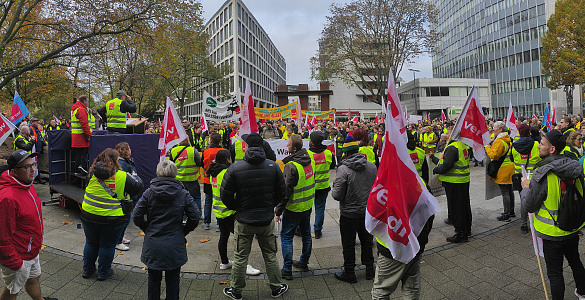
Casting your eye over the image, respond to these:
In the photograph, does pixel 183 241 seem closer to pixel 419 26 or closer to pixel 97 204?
pixel 97 204

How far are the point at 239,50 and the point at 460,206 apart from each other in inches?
2255

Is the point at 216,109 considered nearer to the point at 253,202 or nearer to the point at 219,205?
the point at 219,205

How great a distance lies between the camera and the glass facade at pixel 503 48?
54281mm

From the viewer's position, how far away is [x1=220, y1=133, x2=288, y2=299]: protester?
154 inches

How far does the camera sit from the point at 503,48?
61125 millimetres

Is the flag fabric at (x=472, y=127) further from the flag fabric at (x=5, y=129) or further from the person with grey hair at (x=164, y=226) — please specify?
the flag fabric at (x=5, y=129)

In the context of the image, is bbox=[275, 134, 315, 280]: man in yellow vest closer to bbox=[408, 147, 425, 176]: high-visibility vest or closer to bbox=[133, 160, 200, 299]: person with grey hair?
bbox=[133, 160, 200, 299]: person with grey hair

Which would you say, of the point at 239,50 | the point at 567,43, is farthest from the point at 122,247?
the point at 239,50

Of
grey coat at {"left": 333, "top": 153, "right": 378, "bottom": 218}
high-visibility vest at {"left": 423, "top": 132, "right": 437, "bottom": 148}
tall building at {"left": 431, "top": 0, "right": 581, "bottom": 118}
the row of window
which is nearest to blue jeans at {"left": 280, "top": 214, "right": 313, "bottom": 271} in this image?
grey coat at {"left": 333, "top": 153, "right": 378, "bottom": 218}

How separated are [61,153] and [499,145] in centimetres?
968

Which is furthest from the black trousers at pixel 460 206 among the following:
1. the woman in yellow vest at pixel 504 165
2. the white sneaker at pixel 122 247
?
the white sneaker at pixel 122 247

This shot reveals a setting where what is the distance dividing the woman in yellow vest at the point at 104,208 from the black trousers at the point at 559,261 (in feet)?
16.3

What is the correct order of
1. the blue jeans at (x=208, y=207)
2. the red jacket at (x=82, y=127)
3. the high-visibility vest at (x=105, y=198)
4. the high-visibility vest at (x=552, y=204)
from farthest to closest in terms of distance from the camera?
the red jacket at (x=82, y=127) < the blue jeans at (x=208, y=207) < the high-visibility vest at (x=105, y=198) < the high-visibility vest at (x=552, y=204)

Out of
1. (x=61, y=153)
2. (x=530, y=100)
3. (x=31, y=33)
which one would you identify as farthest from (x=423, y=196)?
(x=530, y=100)
